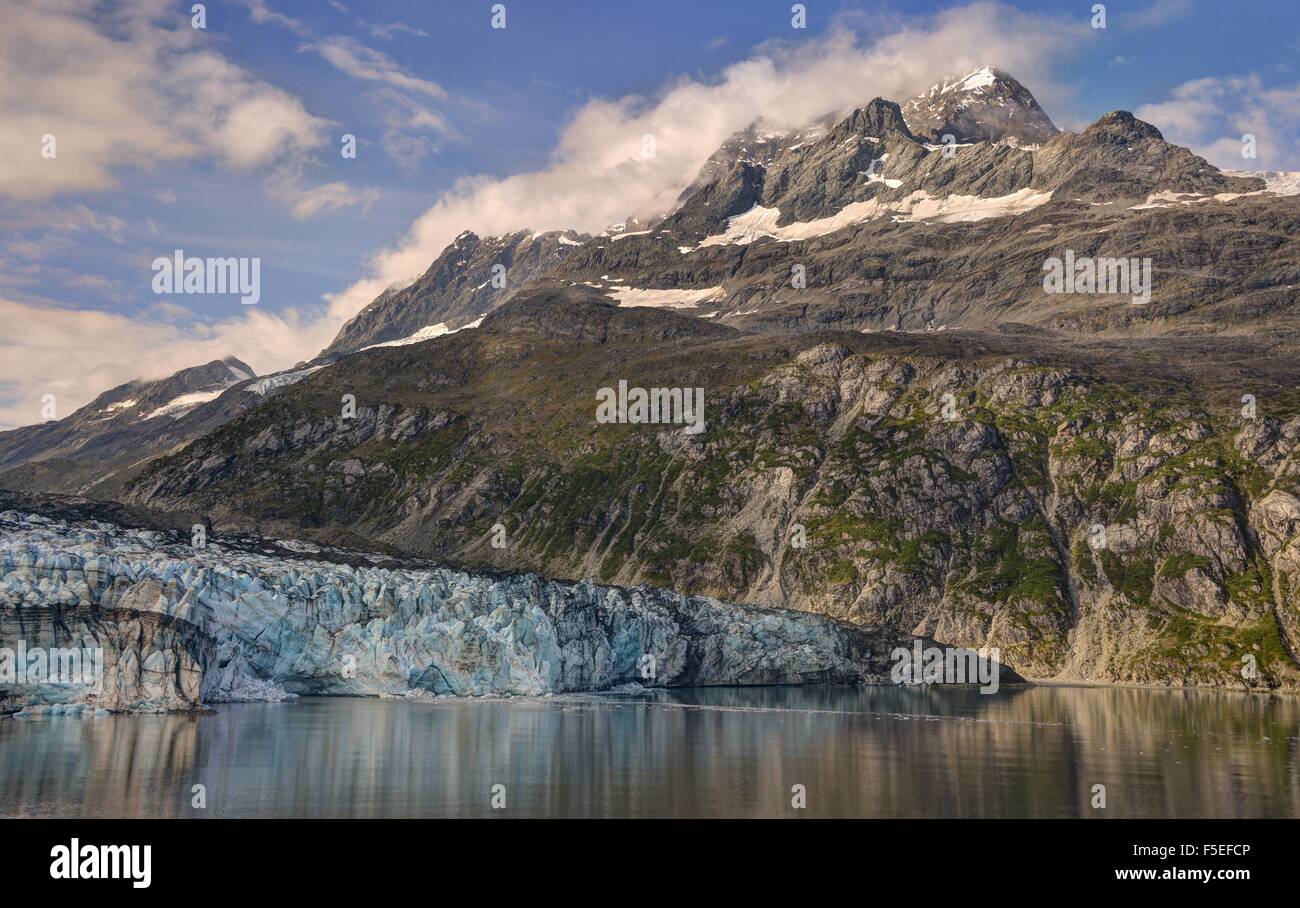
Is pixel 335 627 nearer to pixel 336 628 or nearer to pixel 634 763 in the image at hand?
pixel 336 628

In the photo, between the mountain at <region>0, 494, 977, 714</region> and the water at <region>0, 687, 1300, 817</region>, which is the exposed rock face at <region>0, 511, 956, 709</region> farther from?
the water at <region>0, 687, 1300, 817</region>

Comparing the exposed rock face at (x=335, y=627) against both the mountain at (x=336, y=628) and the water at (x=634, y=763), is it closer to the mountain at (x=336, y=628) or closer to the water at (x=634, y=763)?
the mountain at (x=336, y=628)

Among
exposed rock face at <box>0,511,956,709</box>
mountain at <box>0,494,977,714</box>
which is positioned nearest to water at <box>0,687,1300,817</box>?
exposed rock face at <box>0,511,956,709</box>
